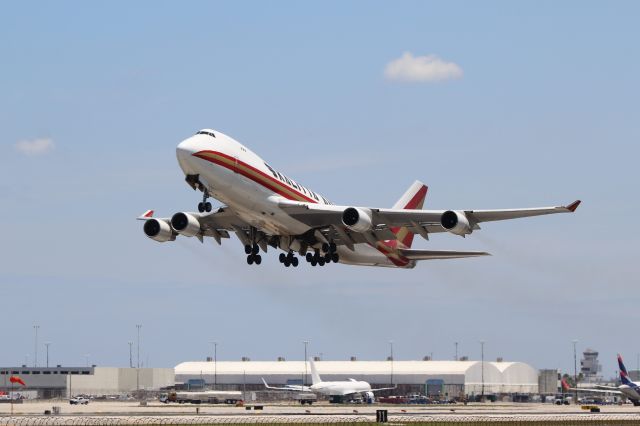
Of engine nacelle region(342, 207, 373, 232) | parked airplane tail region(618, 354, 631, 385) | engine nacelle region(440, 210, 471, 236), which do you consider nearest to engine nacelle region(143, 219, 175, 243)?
engine nacelle region(342, 207, 373, 232)

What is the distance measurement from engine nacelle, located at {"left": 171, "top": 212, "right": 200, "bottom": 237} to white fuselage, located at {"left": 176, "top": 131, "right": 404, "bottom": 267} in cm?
480

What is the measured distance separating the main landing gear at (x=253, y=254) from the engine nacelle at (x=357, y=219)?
9.12 meters

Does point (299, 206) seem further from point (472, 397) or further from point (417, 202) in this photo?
point (472, 397)

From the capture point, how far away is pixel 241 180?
69.8 metres

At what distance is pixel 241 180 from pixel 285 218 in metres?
5.83

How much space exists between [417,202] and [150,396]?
92.7 metres

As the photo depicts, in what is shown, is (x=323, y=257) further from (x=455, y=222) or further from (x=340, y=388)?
(x=340, y=388)

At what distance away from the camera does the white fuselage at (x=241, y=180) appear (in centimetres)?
6800

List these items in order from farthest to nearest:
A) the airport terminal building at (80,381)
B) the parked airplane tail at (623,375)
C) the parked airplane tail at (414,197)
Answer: the airport terminal building at (80,381) → the parked airplane tail at (623,375) → the parked airplane tail at (414,197)

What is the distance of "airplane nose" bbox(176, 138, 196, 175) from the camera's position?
67.6 m

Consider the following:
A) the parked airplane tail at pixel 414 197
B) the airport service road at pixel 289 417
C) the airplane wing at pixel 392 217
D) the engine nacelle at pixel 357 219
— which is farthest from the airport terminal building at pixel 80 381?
the engine nacelle at pixel 357 219

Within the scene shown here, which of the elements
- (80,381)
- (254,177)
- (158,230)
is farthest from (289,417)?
(80,381)

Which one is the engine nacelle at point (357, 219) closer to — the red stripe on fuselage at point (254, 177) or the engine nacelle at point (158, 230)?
the red stripe on fuselage at point (254, 177)

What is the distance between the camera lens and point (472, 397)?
583 feet
